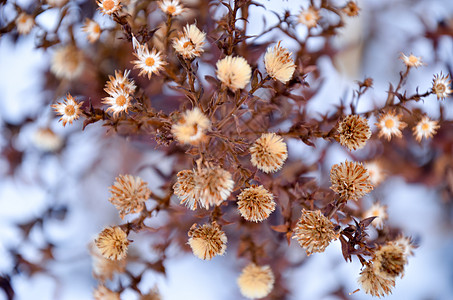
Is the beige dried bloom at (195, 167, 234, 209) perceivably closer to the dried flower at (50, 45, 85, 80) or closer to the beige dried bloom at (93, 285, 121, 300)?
the beige dried bloom at (93, 285, 121, 300)

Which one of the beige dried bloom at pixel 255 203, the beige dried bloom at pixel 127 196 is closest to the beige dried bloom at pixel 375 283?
the beige dried bloom at pixel 255 203

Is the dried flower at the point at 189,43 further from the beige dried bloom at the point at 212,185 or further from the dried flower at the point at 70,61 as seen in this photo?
the dried flower at the point at 70,61

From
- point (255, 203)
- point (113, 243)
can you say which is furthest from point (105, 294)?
point (255, 203)

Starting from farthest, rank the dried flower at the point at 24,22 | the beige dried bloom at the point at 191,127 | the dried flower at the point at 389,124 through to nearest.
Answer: the dried flower at the point at 24,22, the dried flower at the point at 389,124, the beige dried bloom at the point at 191,127

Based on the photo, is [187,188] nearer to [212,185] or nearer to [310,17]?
[212,185]

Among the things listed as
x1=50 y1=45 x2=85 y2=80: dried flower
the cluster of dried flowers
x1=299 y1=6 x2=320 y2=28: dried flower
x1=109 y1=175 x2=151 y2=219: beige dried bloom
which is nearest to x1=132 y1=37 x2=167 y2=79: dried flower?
the cluster of dried flowers
